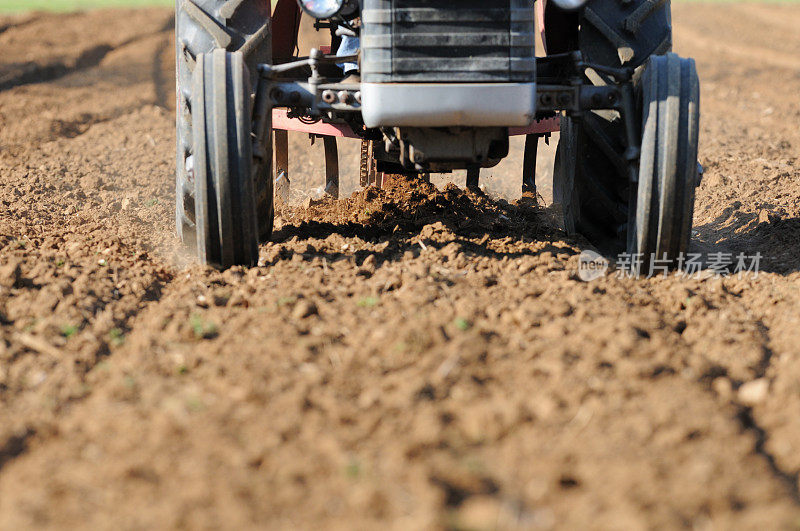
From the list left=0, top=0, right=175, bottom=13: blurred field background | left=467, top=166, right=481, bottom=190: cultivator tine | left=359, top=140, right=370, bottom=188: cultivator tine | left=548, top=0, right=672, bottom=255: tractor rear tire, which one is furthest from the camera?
left=0, top=0, right=175, bottom=13: blurred field background

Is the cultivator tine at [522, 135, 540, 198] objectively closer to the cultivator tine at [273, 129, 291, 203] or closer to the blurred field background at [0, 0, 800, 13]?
the cultivator tine at [273, 129, 291, 203]

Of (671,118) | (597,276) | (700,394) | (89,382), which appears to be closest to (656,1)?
(671,118)

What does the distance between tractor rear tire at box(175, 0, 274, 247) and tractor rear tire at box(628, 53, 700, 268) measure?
1.76m

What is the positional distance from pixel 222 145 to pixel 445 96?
95 cm

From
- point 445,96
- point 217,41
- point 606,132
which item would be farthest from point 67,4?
point 445,96

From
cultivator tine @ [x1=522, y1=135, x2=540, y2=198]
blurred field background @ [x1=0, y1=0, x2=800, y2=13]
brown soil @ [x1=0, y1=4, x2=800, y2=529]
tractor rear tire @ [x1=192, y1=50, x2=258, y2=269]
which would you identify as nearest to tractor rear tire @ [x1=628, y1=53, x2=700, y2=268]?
brown soil @ [x1=0, y1=4, x2=800, y2=529]

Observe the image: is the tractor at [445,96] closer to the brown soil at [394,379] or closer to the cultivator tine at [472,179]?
the brown soil at [394,379]

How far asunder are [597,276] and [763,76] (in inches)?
408

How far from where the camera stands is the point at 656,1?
4.68 m

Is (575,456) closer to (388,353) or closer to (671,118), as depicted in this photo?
(388,353)

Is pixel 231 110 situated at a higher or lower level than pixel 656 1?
lower

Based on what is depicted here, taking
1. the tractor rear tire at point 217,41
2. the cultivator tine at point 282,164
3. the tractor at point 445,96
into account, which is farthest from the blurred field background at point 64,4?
the tractor at point 445,96

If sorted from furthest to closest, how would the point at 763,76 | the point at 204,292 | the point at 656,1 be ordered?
the point at 763,76 < the point at 656,1 < the point at 204,292

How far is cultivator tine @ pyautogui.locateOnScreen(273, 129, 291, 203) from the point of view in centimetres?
668
